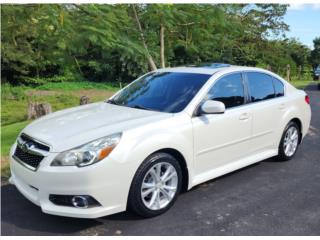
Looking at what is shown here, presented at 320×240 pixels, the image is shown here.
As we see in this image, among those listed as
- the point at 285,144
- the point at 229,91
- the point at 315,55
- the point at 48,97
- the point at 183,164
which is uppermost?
the point at 315,55

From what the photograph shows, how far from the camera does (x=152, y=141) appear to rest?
160 inches

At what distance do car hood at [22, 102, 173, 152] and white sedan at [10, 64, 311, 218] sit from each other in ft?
0.04

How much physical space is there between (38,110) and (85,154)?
772cm

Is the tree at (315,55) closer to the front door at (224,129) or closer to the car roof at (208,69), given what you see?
the car roof at (208,69)

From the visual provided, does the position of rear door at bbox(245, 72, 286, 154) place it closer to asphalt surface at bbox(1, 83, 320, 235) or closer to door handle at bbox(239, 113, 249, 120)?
door handle at bbox(239, 113, 249, 120)

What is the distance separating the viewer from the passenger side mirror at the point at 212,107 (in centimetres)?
451

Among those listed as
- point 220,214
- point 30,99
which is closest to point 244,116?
point 220,214

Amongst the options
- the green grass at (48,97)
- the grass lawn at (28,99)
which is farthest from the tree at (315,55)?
the grass lawn at (28,99)

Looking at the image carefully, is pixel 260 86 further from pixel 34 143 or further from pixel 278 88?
pixel 34 143

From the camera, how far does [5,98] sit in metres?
20.2

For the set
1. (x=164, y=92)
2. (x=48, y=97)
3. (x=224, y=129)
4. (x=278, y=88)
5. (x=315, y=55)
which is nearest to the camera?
(x=224, y=129)

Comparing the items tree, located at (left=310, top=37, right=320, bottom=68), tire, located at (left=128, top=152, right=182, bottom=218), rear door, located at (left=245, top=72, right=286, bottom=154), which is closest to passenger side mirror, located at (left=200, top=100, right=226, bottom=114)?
tire, located at (left=128, top=152, right=182, bottom=218)

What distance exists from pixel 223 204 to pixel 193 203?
35 centimetres

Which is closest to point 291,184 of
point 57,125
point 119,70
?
point 57,125
